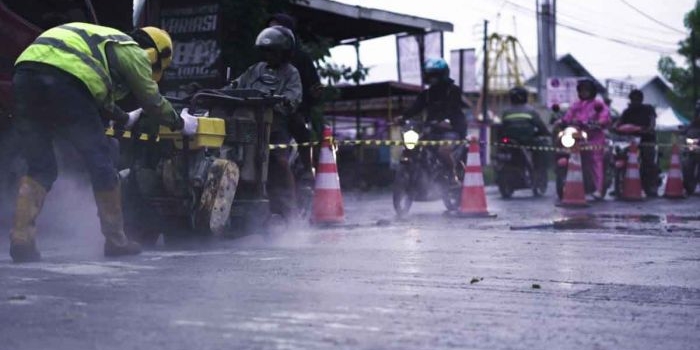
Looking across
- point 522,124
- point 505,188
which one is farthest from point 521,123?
point 505,188

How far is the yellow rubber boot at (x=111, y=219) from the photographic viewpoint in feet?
24.3

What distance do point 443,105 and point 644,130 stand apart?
5284 millimetres

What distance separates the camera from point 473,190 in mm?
12836

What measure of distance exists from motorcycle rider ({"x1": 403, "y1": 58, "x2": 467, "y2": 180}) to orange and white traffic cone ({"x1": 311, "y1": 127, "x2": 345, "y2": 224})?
2.26m

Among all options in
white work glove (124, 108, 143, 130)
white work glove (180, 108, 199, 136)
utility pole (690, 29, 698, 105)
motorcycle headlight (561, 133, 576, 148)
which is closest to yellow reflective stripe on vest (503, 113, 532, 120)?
motorcycle headlight (561, 133, 576, 148)

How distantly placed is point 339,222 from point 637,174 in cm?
715

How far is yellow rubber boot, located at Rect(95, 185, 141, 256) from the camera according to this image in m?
7.41

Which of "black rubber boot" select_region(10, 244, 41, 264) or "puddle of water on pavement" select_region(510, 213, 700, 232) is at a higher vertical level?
"black rubber boot" select_region(10, 244, 41, 264)

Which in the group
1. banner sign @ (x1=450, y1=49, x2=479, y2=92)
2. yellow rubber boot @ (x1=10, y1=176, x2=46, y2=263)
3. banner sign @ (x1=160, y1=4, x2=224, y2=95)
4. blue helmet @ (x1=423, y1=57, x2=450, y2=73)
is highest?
banner sign @ (x1=450, y1=49, x2=479, y2=92)

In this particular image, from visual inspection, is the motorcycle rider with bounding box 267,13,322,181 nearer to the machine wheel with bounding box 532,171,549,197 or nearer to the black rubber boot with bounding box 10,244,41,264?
the black rubber boot with bounding box 10,244,41,264

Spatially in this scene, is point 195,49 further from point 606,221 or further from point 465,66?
point 465,66

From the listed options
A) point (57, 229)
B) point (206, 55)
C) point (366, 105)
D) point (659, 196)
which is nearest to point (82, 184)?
point (57, 229)

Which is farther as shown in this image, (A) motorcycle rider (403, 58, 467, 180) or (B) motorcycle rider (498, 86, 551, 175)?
(B) motorcycle rider (498, 86, 551, 175)

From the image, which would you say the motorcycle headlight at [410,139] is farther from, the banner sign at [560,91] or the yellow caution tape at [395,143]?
the banner sign at [560,91]
